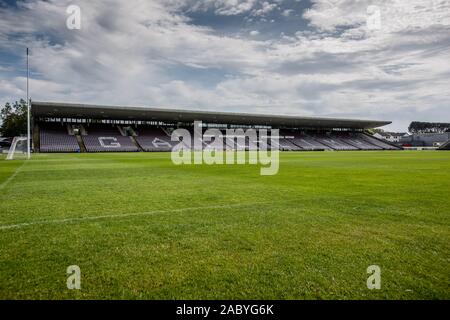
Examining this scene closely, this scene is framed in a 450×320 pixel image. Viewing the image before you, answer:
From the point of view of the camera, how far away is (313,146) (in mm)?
72750

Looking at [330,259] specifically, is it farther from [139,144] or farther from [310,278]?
[139,144]

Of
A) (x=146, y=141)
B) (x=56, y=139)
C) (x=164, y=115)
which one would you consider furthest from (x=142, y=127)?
(x=56, y=139)

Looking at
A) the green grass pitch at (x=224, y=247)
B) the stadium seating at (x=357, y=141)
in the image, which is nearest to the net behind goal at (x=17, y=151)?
the green grass pitch at (x=224, y=247)

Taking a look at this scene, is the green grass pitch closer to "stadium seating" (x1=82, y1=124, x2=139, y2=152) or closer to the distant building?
"stadium seating" (x1=82, y1=124, x2=139, y2=152)

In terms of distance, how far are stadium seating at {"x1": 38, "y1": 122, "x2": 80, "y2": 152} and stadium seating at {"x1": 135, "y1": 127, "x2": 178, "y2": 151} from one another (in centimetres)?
1160

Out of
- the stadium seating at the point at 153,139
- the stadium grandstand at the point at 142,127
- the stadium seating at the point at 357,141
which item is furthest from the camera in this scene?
the stadium seating at the point at 357,141

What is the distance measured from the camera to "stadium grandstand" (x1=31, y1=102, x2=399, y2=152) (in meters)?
53.4

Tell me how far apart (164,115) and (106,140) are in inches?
457

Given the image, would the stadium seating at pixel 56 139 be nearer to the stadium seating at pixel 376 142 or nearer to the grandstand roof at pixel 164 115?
the grandstand roof at pixel 164 115

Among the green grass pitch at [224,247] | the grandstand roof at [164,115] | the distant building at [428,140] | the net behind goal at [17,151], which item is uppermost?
the grandstand roof at [164,115]

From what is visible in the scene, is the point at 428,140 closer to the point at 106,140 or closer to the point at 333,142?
the point at 333,142

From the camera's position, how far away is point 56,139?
54.2 metres

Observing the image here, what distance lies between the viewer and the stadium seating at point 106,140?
54.6 m
